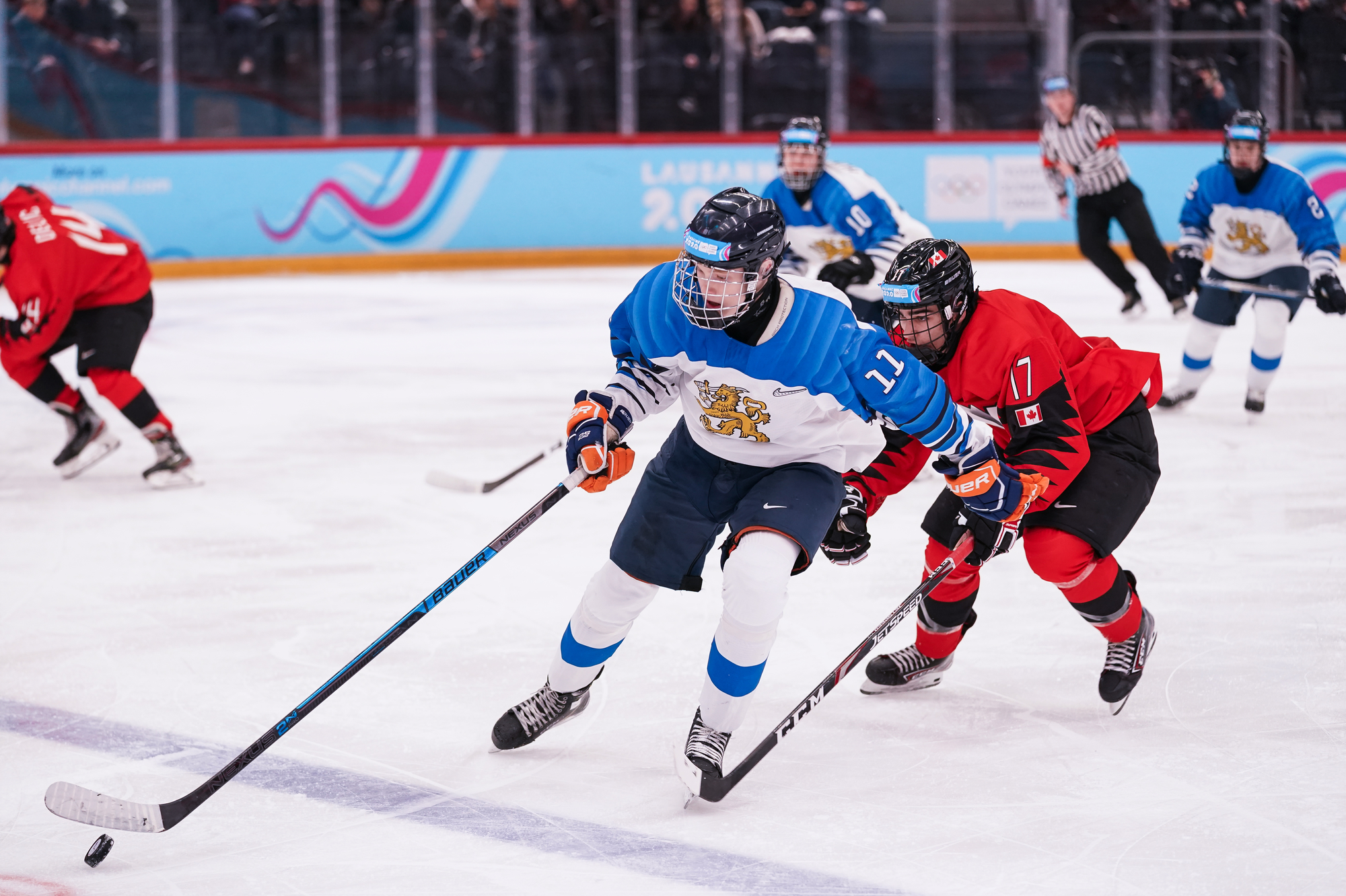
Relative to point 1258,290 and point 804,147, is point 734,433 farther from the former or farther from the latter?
point 1258,290

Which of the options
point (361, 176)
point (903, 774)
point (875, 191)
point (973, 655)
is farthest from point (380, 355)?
point (903, 774)

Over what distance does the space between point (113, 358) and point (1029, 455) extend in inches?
125

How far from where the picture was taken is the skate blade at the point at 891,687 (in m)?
2.92

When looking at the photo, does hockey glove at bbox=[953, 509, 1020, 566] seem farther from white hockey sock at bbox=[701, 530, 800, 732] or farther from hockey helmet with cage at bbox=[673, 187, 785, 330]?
hockey helmet with cage at bbox=[673, 187, 785, 330]

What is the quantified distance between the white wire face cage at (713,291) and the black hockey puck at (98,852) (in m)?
1.18

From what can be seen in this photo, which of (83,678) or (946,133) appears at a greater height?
(946,133)

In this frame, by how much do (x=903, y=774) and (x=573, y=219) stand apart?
27.9ft

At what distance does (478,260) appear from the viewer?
34.9 feet

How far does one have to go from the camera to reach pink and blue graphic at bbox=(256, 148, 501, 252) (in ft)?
33.8

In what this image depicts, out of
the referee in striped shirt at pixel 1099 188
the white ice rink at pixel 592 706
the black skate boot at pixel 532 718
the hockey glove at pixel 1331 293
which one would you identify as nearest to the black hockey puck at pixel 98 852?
the white ice rink at pixel 592 706

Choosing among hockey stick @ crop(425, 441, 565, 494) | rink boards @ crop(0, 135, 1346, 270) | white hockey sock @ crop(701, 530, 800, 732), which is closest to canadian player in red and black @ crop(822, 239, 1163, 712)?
white hockey sock @ crop(701, 530, 800, 732)

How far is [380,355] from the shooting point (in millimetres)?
7117

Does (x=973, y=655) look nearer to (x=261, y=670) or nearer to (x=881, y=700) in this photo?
(x=881, y=700)

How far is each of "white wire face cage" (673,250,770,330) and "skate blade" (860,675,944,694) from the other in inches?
36.7
